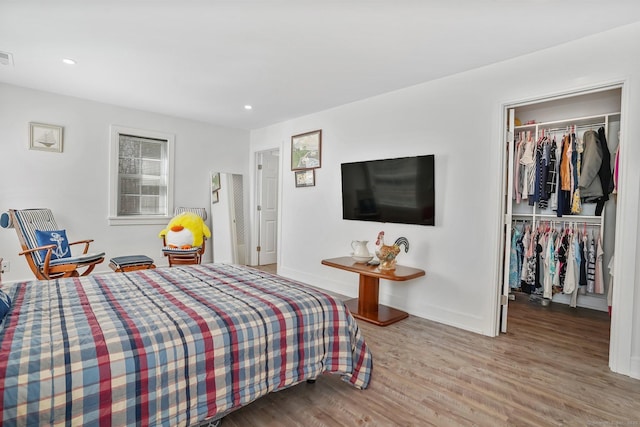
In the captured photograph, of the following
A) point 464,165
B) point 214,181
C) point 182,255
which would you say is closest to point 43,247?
point 182,255

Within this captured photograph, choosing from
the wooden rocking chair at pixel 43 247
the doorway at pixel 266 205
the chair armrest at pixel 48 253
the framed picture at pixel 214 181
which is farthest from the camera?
the doorway at pixel 266 205

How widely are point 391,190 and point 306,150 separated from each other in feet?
5.29

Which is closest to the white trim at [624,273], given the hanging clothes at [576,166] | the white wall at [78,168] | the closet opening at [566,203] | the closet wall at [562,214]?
the closet opening at [566,203]

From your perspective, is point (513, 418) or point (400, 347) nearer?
point (513, 418)

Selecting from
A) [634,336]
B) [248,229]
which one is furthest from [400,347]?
[248,229]

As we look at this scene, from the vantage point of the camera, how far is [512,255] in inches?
154

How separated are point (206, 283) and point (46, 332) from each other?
926 mm

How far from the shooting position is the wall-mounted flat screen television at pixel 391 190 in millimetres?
3354

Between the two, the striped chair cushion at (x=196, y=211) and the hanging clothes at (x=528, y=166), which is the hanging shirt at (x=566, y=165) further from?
the striped chair cushion at (x=196, y=211)

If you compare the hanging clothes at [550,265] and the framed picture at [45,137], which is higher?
the framed picture at [45,137]

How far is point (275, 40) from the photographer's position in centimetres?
262

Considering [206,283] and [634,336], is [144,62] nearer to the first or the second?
[206,283]

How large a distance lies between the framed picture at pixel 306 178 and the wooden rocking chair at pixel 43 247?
2623 mm

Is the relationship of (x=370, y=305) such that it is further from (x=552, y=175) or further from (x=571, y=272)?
(x=552, y=175)
